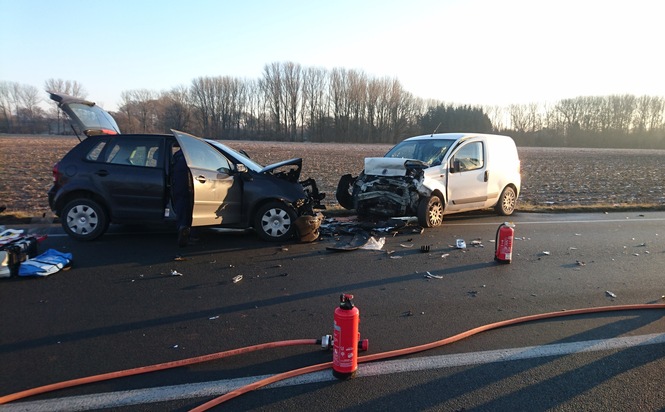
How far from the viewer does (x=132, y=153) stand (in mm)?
7277

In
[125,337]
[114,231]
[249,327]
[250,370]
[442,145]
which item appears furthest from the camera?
[442,145]

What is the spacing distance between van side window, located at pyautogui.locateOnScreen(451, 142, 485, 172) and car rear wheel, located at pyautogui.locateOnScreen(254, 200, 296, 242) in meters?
3.99

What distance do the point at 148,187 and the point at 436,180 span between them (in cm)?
553

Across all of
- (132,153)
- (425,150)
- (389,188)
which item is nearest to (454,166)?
(425,150)

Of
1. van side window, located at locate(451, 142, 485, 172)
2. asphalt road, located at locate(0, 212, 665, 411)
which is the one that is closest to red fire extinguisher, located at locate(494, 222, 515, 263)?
asphalt road, located at locate(0, 212, 665, 411)

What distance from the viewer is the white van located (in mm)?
8812

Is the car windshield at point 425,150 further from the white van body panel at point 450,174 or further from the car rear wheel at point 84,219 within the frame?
the car rear wheel at point 84,219

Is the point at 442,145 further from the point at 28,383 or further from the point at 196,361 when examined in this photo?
the point at 28,383

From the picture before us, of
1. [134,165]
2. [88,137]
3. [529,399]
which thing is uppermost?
[88,137]

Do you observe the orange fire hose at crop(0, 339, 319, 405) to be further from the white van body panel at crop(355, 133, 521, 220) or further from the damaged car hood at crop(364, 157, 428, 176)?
the damaged car hood at crop(364, 157, 428, 176)

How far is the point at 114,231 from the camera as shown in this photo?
8.02 m

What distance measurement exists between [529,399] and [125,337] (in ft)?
11.0

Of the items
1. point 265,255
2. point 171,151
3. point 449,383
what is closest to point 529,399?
point 449,383

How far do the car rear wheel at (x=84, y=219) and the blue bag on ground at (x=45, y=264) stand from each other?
1223mm
